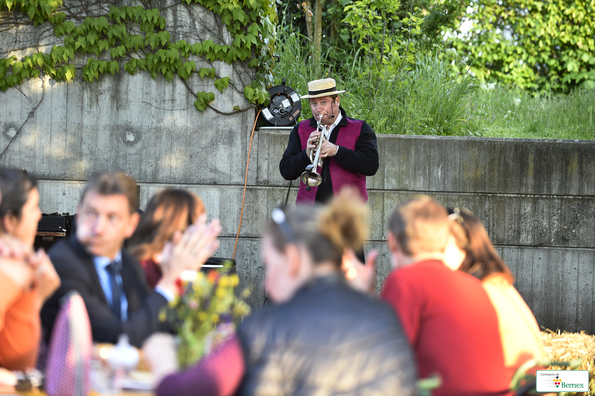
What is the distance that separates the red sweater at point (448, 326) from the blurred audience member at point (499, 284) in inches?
6.8

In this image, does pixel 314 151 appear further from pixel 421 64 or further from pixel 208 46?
pixel 421 64

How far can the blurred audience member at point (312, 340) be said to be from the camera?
4.95 feet

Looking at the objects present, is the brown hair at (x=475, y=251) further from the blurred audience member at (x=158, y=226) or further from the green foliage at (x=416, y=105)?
the green foliage at (x=416, y=105)

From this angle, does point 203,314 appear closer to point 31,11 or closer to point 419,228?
point 419,228

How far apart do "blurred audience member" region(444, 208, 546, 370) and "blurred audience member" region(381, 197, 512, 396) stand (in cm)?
16

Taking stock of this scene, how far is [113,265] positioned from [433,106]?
5.32m

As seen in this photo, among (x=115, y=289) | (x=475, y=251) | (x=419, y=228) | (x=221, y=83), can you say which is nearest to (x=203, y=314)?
(x=115, y=289)

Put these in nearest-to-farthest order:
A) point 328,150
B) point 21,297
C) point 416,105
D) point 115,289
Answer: point 21,297
point 115,289
point 328,150
point 416,105

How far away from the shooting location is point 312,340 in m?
1.51

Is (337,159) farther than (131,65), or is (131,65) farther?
(131,65)

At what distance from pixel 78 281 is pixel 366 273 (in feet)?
3.68

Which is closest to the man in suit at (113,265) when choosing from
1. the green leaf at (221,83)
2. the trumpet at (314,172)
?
the trumpet at (314,172)

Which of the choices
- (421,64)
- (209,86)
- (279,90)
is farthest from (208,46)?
(421,64)

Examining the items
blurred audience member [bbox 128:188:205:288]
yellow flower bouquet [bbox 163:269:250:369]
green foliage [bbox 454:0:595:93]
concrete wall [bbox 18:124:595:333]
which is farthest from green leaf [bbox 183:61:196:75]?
green foliage [bbox 454:0:595:93]
